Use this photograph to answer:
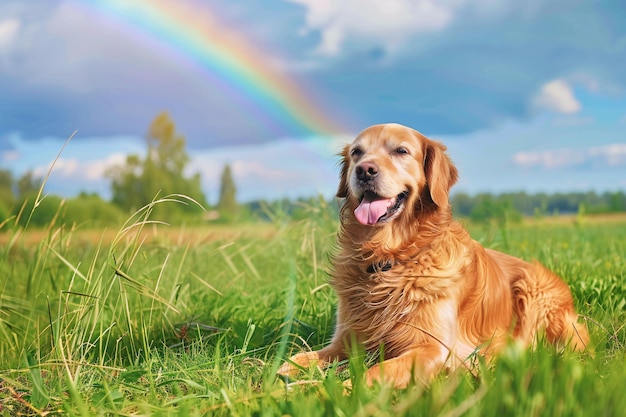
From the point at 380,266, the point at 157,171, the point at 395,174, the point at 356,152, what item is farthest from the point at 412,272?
the point at 157,171

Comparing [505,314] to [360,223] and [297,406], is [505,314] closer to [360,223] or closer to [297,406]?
[360,223]

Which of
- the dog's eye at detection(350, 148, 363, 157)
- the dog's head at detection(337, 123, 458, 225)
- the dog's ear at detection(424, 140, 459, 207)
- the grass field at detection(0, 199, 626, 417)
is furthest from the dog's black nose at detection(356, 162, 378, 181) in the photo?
the grass field at detection(0, 199, 626, 417)

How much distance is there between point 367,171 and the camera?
10.7ft

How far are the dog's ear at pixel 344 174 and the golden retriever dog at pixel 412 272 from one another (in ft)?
0.57

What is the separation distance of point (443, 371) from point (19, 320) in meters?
3.08

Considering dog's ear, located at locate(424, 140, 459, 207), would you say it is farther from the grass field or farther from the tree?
the tree

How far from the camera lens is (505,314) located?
143 inches

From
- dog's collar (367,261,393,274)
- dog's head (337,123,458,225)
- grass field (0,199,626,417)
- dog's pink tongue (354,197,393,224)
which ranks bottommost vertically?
grass field (0,199,626,417)

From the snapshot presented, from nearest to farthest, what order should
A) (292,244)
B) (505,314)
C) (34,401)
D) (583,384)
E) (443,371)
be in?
(583,384) → (34,401) → (443,371) → (505,314) → (292,244)

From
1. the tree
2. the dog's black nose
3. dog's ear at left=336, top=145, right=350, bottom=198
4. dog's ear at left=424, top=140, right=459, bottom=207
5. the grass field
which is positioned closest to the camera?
the grass field

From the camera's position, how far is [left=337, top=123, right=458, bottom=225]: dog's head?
3304 millimetres

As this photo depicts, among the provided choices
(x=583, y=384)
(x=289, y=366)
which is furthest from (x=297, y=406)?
(x=289, y=366)

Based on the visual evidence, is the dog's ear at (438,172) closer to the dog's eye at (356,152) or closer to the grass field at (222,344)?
the dog's eye at (356,152)

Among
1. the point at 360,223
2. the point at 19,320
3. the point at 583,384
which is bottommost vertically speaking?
the point at 19,320
